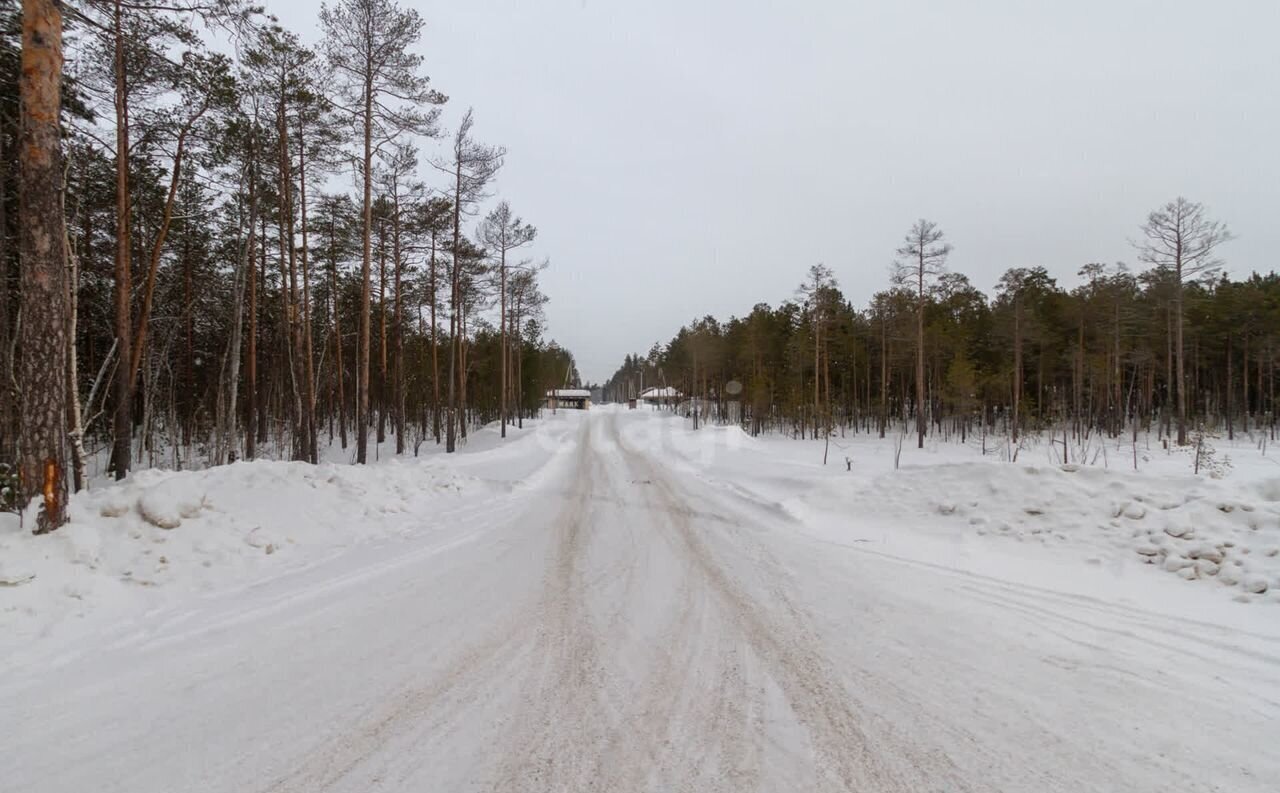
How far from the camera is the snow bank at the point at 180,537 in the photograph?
4.38 m

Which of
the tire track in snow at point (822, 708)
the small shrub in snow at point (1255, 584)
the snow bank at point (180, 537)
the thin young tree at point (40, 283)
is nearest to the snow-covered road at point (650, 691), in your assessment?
the tire track in snow at point (822, 708)

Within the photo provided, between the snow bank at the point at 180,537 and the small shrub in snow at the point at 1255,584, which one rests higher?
the snow bank at the point at 180,537

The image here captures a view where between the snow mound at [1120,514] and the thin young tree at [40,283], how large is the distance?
36.3ft

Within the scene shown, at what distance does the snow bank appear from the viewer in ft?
14.4

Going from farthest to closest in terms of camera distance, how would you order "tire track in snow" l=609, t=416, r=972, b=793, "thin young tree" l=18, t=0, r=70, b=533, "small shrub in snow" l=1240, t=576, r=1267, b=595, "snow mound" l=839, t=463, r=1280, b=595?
"snow mound" l=839, t=463, r=1280, b=595, "small shrub in snow" l=1240, t=576, r=1267, b=595, "thin young tree" l=18, t=0, r=70, b=533, "tire track in snow" l=609, t=416, r=972, b=793

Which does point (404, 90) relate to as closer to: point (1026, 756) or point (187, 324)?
point (187, 324)

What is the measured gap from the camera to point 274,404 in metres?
30.3

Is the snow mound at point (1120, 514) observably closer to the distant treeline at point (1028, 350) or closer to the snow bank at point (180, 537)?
the snow bank at point (180, 537)

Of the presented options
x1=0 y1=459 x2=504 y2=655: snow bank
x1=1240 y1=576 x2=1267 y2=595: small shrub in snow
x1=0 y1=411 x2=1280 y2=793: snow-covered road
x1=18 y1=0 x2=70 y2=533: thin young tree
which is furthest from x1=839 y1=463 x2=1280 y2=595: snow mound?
x1=18 y1=0 x2=70 y2=533: thin young tree

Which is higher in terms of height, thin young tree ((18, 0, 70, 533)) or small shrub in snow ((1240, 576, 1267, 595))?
thin young tree ((18, 0, 70, 533))

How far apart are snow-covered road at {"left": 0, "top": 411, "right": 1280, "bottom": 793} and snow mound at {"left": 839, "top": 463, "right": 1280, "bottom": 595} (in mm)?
572

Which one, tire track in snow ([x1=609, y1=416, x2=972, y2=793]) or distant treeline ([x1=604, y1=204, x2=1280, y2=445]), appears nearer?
tire track in snow ([x1=609, y1=416, x2=972, y2=793])

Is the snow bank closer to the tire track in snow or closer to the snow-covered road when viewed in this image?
the snow-covered road

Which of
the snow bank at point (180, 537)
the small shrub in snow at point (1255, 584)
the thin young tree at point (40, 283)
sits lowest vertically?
the small shrub in snow at point (1255, 584)
